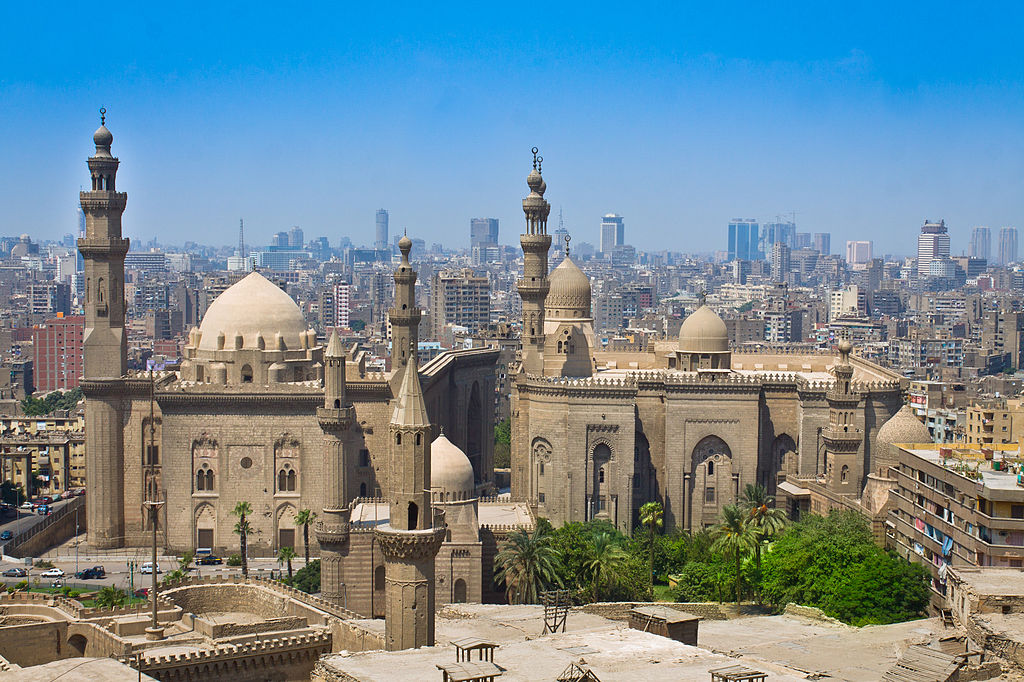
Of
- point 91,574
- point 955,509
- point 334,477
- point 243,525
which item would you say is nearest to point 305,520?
point 243,525

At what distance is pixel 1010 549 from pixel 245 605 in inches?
783

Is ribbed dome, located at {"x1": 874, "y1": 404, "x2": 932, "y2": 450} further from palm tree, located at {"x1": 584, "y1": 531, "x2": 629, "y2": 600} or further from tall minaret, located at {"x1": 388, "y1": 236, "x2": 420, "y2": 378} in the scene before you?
tall minaret, located at {"x1": 388, "y1": 236, "x2": 420, "y2": 378}

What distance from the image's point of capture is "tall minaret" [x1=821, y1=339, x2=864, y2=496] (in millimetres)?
49906

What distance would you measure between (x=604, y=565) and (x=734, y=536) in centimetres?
385

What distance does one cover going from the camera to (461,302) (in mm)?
172125

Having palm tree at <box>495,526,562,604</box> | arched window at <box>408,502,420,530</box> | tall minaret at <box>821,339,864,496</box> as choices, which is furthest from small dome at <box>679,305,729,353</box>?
arched window at <box>408,502,420,530</box>

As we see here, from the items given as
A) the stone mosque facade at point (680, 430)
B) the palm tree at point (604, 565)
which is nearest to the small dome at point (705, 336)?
the stone mosque facade at point (680, 430)

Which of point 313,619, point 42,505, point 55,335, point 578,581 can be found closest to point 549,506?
point 578,581

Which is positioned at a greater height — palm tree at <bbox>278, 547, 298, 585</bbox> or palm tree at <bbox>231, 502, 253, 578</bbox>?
palm tree at <bbox>231, 502, 253, 578</bbox>

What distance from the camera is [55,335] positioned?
12231cm

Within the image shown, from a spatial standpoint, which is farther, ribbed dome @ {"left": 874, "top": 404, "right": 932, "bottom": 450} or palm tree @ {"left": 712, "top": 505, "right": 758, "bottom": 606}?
ribbed dome @ {"left": 874, "top": 404, "right": 932, "bottom": 450}

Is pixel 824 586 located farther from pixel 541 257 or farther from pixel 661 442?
pixel 541 257

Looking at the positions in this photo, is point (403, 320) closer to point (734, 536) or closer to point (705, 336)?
point (705, 336)

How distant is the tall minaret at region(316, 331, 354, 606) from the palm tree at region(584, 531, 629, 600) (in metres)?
7.38
